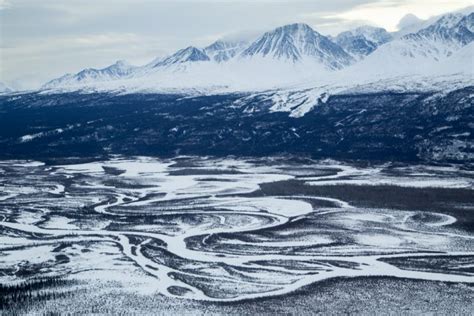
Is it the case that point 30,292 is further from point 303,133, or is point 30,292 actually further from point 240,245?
point 303,133

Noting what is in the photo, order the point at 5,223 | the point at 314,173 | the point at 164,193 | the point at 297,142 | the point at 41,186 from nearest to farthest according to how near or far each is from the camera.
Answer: the point at 5,223, the point at 164,193, the point at 41,186, the point at 314,173, the point at 297,142

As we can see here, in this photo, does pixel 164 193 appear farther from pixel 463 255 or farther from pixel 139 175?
pixel 463 255

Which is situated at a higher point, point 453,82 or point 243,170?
point 453,82

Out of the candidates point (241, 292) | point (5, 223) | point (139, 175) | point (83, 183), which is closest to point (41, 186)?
point (83, 183)

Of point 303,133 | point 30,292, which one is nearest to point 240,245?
point 30,292

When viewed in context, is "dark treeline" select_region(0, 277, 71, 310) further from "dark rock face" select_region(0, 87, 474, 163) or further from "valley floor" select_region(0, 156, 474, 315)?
"dark rock face" select_region(0, 87, 474, 163)

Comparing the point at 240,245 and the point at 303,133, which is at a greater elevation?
the point at 240,245

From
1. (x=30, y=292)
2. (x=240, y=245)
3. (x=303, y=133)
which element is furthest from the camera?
(x=303, y=133)

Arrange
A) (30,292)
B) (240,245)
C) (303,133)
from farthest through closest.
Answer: (303,133), (240,245), (30,292)
